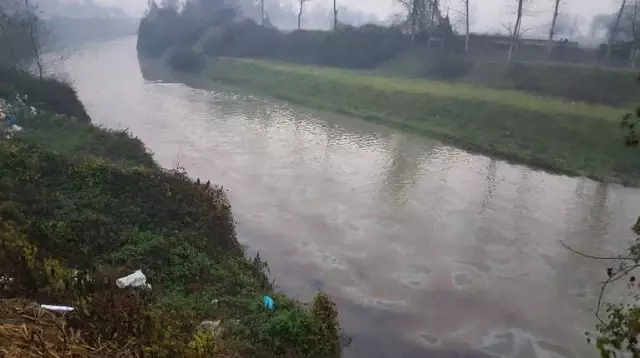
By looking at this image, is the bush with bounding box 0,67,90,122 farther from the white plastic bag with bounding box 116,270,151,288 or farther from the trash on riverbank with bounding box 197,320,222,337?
the trash on riverbank with bounding box 197,320,222,337

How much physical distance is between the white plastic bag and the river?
3.03 meters

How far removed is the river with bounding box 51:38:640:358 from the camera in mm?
9375

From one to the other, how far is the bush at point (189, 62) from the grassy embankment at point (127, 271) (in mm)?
31547

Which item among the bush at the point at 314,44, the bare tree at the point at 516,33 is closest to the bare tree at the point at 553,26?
the bare tree at the point at 516,33

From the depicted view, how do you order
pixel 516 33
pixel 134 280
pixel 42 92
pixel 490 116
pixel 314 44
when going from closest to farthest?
pixel 134 280
pixel 42 92
pixel 490 116
pixel 516 33
pixel 314 44

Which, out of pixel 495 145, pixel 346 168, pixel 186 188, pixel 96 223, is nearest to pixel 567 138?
pixel 495 145

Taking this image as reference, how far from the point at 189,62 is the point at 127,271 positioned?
36.4 metres

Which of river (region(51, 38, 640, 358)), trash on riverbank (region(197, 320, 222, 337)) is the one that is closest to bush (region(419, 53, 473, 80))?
river (region(51, 38, 640, 358))

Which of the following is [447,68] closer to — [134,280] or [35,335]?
[134,280]

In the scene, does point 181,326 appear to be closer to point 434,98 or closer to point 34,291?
point 34,291

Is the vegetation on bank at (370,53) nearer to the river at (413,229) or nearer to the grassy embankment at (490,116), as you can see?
the grassy embankment at (490,116)

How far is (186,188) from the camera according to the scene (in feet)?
36.5

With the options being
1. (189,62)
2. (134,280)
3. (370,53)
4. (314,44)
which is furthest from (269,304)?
(189,62)

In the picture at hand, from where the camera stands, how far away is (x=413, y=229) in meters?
13.1
